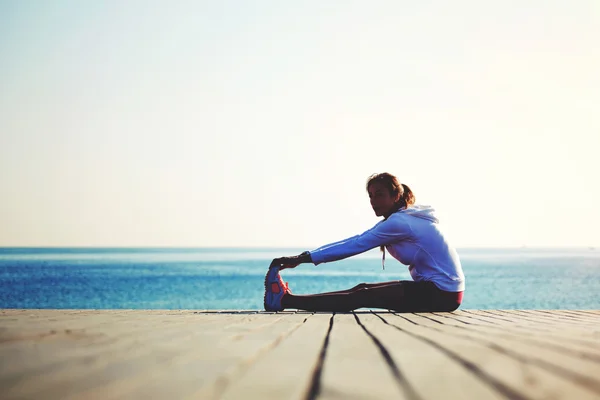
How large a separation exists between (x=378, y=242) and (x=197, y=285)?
159 ft

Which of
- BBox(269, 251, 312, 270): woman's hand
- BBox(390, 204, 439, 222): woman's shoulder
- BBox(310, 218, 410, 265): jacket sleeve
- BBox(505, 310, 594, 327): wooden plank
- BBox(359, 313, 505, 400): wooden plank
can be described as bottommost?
BBox(505, 310, 594, 327): wooden plank

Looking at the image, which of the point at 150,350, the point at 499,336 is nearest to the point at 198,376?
the point at 150,350

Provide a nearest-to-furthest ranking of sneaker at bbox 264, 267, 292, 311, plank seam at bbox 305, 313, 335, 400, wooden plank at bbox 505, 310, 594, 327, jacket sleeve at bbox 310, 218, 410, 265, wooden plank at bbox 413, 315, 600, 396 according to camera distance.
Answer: plank seam at bbox 305, 313, 335, 400, wooden plank at bbox 413, 315, 600, 396, wooden plank at bbox 505, 310, 594, 327, jacket sleeve at bbox 310, 218, 410, 265, sneaker at bbox 264, 267, 292, 311

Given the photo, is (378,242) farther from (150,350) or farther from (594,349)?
(150,350)

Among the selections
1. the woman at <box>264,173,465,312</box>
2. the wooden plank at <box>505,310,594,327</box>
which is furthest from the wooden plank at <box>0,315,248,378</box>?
the wooden plank at <box>505,310,594,327</box>

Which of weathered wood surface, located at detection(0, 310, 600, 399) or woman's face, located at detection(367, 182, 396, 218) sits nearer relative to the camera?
weathered wood surface, located at detection(0, 310, 600, 399)

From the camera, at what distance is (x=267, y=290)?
15.1 ft

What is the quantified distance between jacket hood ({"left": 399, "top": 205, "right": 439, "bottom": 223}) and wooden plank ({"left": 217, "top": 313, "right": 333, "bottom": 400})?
265 cm

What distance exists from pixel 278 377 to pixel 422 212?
336cm

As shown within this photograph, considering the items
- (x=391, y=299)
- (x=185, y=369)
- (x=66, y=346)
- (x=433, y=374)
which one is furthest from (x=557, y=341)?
(x=391, y=299)

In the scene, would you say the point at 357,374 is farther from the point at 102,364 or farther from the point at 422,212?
the point at 422,212

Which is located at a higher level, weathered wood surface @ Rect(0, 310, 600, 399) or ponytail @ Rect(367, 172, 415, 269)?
ponytail @ Rect(367, 172, 415, 269)

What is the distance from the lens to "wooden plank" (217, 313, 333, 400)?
1.13m

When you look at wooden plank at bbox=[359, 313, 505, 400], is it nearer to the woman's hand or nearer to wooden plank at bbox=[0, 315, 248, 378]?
wooden plank at bbox=[0, 315, 248, 378]
